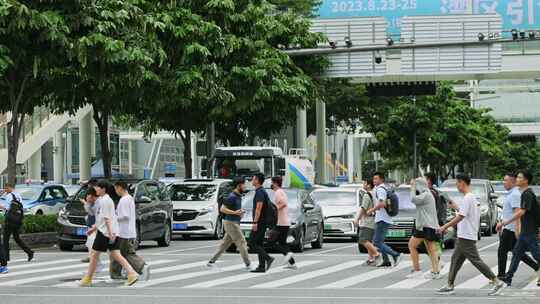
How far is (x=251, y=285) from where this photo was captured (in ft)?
61.8

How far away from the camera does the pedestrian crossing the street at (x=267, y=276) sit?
18.9 metres

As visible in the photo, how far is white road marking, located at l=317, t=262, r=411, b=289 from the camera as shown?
62.0 ft

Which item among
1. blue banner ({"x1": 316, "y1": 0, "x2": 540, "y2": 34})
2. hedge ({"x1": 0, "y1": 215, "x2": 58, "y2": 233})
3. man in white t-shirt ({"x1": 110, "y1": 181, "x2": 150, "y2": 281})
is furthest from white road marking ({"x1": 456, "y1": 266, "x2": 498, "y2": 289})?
blue banner ({"x1": 316, "y1": 0, "x2": 540, "y2": 34})

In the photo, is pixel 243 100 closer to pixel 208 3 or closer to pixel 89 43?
pixel 208 3

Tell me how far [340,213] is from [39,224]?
8.15 m

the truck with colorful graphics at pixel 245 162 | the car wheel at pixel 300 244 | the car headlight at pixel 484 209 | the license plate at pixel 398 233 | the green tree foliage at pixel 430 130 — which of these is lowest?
the car wheel at pixel 300 244

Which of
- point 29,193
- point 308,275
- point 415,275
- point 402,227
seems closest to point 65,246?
point 402,227

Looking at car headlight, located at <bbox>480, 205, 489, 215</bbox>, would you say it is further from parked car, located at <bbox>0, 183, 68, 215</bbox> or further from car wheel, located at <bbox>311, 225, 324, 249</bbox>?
parked car, located at <bbox>0, 183, 68, 215</bbox>

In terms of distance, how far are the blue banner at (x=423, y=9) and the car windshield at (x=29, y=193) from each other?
17801 millimetres

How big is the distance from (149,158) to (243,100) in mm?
80531

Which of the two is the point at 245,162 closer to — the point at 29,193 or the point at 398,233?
the point at 29,193

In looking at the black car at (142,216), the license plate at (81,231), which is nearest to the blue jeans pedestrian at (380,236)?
the black car at (142,216)

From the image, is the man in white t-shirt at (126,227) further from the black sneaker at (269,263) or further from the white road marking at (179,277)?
the black sneaker at (269,263)

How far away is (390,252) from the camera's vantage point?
2255 centimetres
